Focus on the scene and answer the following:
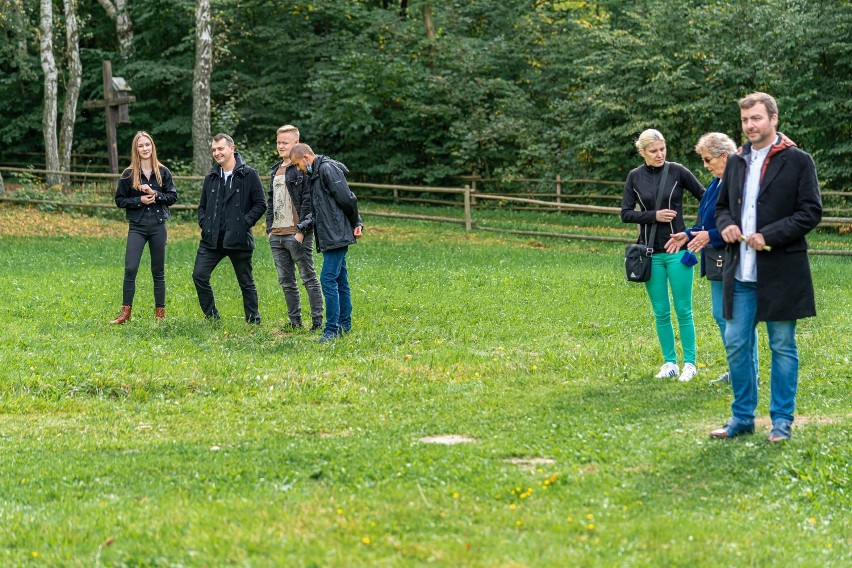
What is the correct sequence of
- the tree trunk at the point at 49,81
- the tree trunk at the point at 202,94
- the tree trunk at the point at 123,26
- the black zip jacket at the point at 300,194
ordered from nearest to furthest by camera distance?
the black zip jacket at the point at 300,194 → the tree trunk at the point at 49,81 → the tree trunk at the point at 202,94 → the tree trunk at the point at 123,26

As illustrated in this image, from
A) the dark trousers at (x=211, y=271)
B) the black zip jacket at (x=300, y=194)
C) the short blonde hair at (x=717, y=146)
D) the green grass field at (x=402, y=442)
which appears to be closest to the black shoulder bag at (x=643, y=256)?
the short blonde hair at (x=717, y=146)

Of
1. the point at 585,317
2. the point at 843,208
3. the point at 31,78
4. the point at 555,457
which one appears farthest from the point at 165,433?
the point at 31,78

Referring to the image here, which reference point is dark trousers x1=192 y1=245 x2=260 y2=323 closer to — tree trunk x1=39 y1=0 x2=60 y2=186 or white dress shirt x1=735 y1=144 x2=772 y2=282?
white dress shirt x1=735 y1=144 x2=772 y2=282

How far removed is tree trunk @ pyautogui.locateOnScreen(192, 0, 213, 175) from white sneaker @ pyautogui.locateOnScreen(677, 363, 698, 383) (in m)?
22.6

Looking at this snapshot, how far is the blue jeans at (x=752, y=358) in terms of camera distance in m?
6.85

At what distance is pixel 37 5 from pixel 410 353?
102ft

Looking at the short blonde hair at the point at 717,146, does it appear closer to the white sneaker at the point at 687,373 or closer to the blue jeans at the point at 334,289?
the white sneaker at the point at 687,373

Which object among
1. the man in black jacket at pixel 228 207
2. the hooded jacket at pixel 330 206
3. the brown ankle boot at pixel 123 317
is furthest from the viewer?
the brown ankle boot at pixel 123 317

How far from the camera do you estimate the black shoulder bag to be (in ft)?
29.8

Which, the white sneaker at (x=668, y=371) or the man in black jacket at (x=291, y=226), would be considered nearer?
the white sneaker at (x=668, y=371)

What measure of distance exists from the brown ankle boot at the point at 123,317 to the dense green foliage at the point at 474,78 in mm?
Result: 18804

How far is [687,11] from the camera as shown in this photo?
1201 inches

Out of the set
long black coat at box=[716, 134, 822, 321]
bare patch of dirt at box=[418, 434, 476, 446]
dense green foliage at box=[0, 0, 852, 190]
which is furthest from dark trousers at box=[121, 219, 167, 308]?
dense green foliage at box=[0, 0, 852, 190]

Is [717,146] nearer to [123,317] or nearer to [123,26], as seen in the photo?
[123,317]
